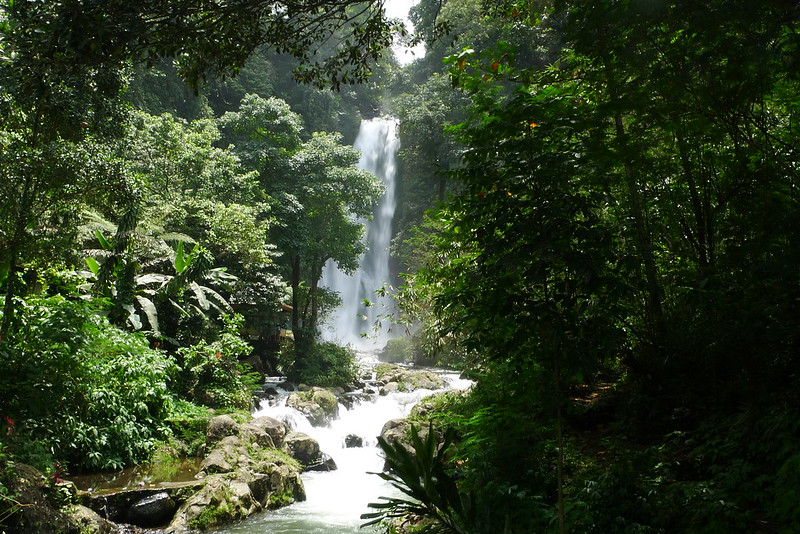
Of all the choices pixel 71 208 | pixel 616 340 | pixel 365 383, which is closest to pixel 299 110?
pixel 365 383

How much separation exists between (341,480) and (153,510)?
4165 mm

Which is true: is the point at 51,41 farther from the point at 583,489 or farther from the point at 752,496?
the point at 752,496

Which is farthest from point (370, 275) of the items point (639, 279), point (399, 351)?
point (639, 279)

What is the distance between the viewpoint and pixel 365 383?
1825 centimetres

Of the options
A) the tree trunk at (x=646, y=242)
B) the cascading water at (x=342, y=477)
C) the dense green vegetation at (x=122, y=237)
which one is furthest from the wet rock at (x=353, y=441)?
the tree trunk at (x=646, y=242)

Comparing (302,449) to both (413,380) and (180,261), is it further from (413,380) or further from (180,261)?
(413,380)

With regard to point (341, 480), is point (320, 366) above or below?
above

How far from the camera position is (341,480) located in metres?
9.89

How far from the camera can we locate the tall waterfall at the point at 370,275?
33.8 metres

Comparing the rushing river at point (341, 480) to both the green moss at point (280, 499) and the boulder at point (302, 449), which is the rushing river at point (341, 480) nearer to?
the green moss at point (280, 499)

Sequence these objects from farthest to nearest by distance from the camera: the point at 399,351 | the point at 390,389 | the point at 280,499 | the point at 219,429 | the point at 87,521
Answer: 1. the point at 399,351
2. the point at 390,389
3. the point at 219,429
4. the point at 280,499
5. the point at 87,521

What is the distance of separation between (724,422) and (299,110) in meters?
32.7

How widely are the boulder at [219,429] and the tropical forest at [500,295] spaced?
0.04 metres

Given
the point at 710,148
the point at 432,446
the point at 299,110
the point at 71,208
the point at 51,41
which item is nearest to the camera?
the point at 432,446
